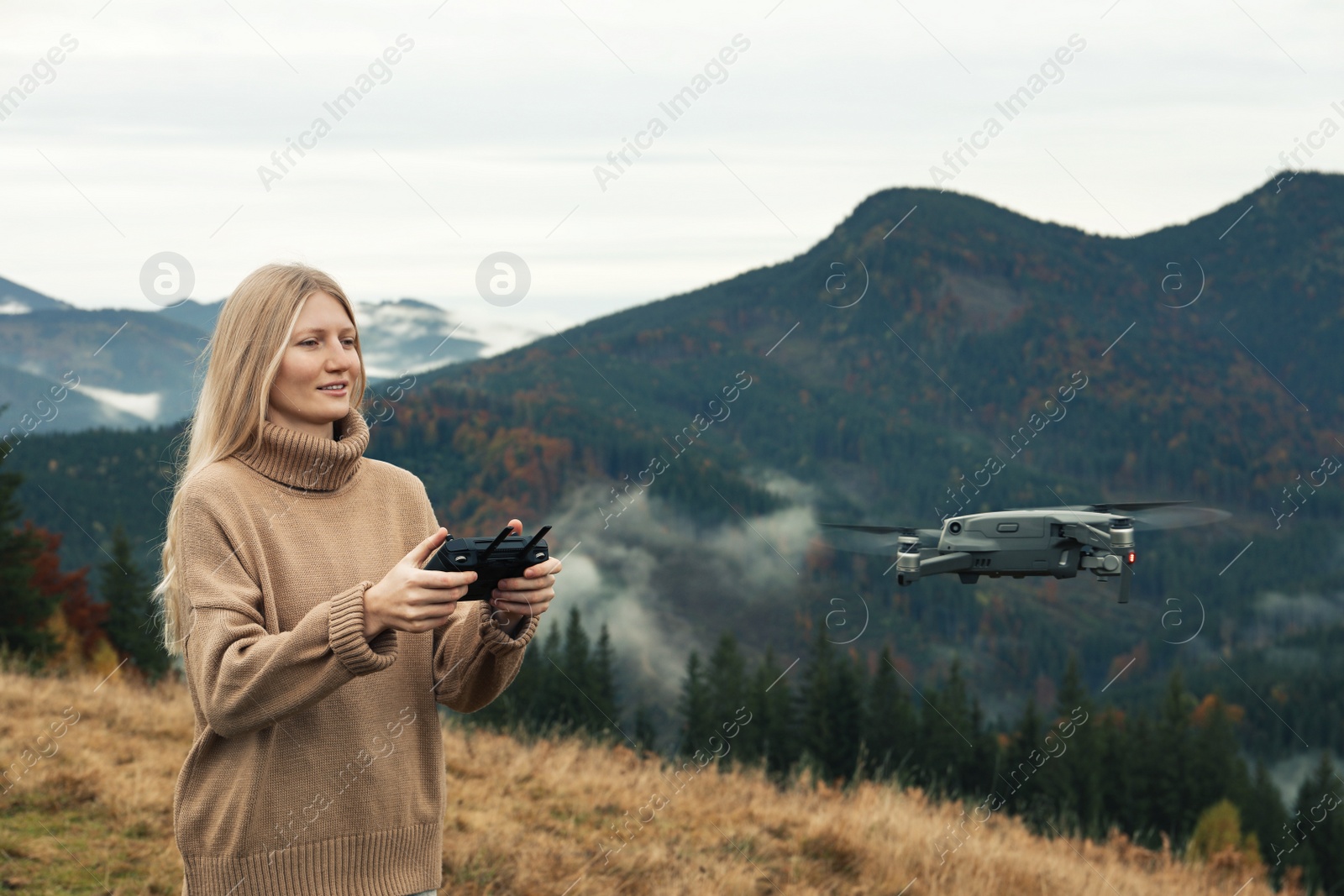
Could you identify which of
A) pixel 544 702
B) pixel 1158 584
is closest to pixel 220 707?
pixel 544 702

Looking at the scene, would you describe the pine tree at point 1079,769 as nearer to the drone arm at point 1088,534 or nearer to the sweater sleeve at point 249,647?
the sweater sleeve at point 249,647

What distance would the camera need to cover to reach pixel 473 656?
9.35 ft

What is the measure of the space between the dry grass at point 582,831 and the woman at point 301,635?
3.59 meters

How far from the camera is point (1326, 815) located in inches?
2712

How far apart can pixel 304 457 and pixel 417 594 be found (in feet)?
2.40

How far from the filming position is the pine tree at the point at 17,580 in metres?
32.1

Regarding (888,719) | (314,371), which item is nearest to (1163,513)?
(314,371)

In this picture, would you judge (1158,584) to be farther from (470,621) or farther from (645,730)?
(470,621)

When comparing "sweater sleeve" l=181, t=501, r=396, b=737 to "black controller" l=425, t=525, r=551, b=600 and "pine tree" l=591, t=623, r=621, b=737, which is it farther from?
"pine tree" l=591, t=623, r=621, b=737

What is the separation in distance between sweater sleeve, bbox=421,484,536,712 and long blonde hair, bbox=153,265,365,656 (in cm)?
54

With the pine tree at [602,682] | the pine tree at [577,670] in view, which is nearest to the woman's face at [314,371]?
the pine tree at [602,682]

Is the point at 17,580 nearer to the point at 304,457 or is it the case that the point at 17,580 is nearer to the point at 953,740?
the point at 304,457

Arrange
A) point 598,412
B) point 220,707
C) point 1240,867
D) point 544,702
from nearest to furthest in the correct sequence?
point 220,707 < point 1240,867 < point 544,702 < point 598,412

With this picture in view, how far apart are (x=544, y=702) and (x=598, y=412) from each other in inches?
5009
